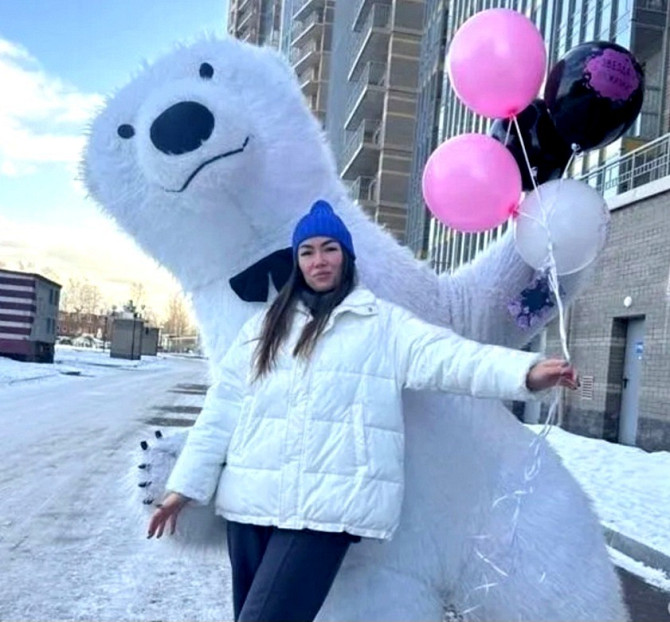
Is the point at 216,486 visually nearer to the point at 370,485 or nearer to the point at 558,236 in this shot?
the point at 370,485

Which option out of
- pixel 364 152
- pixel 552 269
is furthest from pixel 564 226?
pixel 364 152

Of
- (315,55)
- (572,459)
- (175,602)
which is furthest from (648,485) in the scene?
(315,55)

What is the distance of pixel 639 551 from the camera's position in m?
5.73

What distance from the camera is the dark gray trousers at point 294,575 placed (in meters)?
1.81

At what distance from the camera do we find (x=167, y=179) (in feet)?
6.81

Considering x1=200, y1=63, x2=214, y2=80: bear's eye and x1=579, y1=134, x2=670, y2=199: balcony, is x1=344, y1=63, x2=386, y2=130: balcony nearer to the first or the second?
x1=579, y1=134, x2=670, y2=199: balcony

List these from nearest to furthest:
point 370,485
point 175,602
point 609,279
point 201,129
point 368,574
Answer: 1. point 370,485
2. point 368,574
3. point 201,129
4. point 175,602
5. point 609,279

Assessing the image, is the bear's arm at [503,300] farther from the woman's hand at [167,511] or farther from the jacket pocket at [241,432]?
the woman's hand at [167,511]

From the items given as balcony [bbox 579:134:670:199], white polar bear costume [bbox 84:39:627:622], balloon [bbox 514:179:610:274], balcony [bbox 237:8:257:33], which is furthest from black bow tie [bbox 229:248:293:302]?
balcony [bbox 237:8:257:33]

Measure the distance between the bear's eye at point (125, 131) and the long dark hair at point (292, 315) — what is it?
616 millimetres

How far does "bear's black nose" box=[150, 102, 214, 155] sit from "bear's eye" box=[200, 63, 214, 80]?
6.9 inches

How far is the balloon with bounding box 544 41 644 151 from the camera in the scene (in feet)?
6.99

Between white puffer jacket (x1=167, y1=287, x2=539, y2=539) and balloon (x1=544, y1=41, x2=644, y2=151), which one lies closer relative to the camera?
white puffer jacket (x1=167, y1=287, x2=539, y2=539)

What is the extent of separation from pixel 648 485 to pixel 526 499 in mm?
7134
